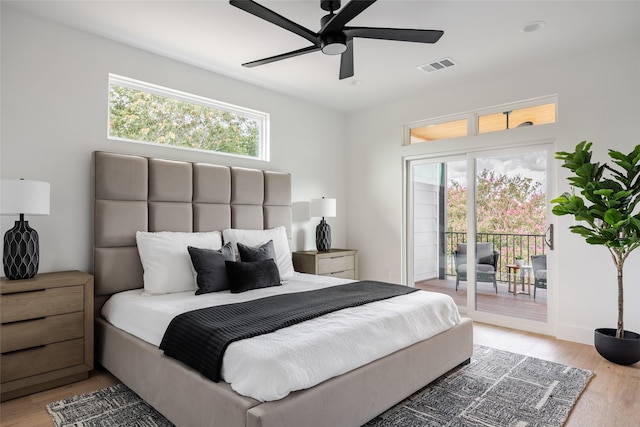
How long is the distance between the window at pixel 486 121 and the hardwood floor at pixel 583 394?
2245 millimetres

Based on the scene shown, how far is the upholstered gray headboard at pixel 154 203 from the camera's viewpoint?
3082mm

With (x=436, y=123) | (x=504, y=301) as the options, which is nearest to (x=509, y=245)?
(x=504, y=301)

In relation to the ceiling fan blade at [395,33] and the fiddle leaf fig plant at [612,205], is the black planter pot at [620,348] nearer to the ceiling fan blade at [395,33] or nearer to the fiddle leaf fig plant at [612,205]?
the fiddle leaf fig plant at [612,205]

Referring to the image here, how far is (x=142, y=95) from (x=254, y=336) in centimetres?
280

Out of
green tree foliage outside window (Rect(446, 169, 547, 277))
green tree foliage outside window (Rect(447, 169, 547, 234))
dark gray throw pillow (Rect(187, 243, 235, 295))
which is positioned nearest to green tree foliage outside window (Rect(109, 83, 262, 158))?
dark gray throw pillow (Rect(187, 243, 235, 295))

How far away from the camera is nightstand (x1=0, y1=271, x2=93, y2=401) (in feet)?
7.97

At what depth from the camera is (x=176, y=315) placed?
2.32m

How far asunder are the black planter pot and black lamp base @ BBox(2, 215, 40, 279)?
4433 mm

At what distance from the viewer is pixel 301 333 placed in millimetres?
1998

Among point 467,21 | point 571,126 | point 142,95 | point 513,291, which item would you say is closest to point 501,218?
point 513,291

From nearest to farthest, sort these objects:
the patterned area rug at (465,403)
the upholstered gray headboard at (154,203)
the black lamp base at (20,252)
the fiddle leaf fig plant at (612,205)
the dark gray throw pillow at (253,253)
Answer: the patterned area rug at (465,403)
the black lamp base at (20,252)
the fiddle leaf fig plant at (612,205)
the upholstered gray headboard at (154,203)
the dark gray throw pillow at (253,253)

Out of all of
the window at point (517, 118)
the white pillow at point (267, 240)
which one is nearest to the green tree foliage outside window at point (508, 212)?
the window at point (517, 118)

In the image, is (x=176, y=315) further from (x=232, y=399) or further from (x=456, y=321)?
(x=456, y=321)

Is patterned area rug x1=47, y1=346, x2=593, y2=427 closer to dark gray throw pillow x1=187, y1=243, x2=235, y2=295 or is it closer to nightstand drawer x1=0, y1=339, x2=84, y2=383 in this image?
nightstand drawer x1=0, y1=339, x2=84, y2=383
